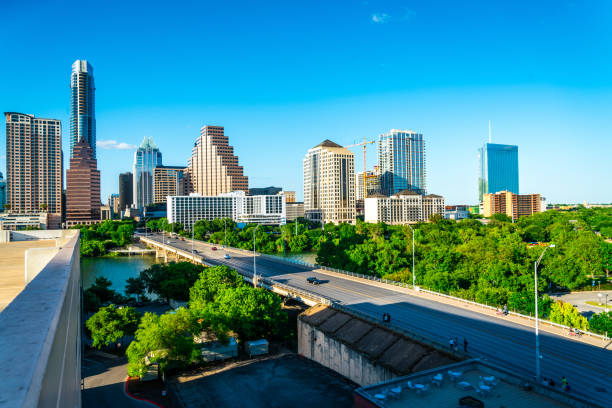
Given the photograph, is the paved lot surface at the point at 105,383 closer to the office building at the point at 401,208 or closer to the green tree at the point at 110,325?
the green tree at the point at 110,325

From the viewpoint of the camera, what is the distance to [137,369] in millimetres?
33438

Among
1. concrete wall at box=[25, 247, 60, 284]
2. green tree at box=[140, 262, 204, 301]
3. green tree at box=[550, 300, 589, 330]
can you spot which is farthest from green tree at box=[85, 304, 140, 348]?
green tree at box=[550, 300, 589, 330]

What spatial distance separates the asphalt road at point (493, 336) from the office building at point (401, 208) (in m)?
129

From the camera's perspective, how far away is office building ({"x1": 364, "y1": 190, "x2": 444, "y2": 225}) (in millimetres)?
179988

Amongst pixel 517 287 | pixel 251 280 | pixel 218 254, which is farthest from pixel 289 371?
pixel 218 254

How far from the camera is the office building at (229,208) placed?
582ft

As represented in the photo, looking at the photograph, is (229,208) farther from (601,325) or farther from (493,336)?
(493,336)

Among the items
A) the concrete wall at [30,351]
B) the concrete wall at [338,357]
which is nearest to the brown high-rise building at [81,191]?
the concrete wall at [338,357]

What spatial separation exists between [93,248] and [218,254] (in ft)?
162

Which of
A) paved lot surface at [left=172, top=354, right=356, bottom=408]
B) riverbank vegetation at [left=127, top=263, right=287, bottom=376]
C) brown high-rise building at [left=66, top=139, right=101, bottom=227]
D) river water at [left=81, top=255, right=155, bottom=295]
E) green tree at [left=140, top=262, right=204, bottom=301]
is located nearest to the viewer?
paved lot surface at [left=172, top=354, right=356, bottom=408]

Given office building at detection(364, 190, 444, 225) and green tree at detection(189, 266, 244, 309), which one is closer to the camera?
green tree at detection(189, 266, 244, 309)

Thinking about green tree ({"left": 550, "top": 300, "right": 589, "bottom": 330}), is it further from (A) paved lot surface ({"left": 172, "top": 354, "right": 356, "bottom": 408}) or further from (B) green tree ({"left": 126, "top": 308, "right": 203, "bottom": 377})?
(B) green tree ({"left": 126, "top": 308, "right": 203, "bottom": 377})

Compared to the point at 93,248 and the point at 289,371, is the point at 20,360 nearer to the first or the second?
the point at 289,371

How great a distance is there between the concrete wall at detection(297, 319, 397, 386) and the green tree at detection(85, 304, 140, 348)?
1695cm
